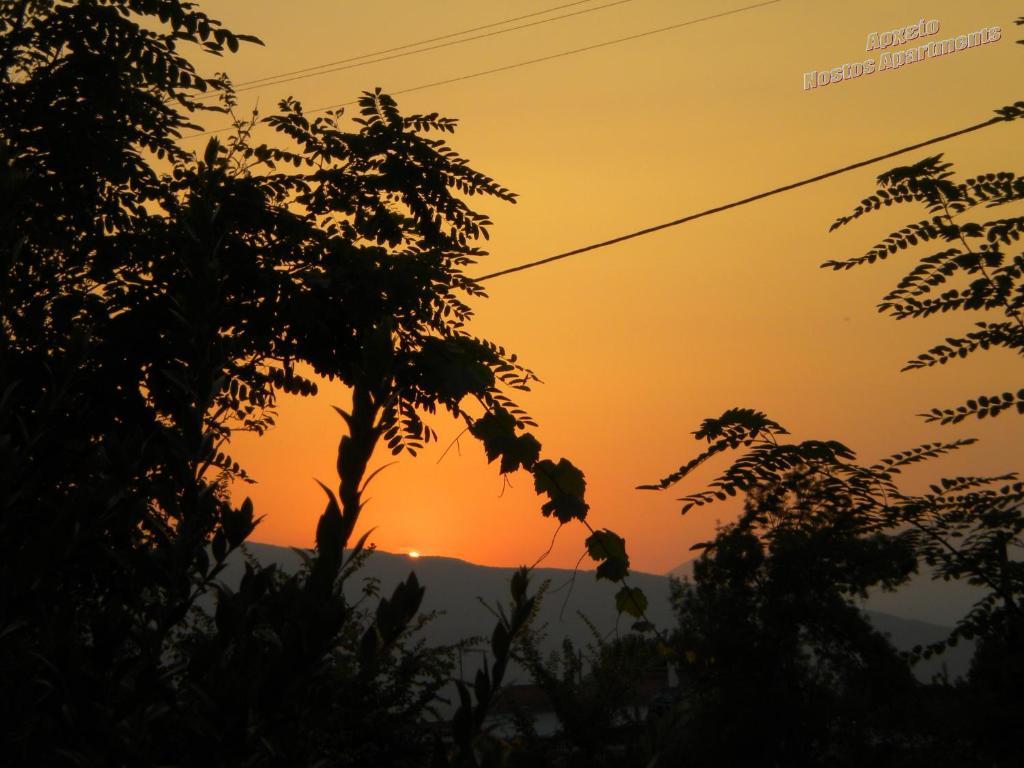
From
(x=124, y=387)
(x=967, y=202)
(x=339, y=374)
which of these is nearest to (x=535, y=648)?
(x=339, y=374)

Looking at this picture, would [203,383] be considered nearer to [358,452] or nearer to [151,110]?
[358,452]

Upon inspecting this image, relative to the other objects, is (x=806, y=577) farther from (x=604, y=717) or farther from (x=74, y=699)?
(x=74, y=699)

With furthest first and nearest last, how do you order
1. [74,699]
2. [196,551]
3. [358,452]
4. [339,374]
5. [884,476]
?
[339,374] < [884,476] < [196,551] < [74,699] < [358,452]

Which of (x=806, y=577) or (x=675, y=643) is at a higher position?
(x=806, y=577)

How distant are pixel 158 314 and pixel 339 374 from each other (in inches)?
59.9

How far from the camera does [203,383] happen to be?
2.79 metres

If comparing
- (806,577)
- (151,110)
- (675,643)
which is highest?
(151,110)

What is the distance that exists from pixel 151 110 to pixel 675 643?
38218 mm

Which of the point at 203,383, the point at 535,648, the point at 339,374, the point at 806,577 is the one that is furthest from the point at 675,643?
the point at 203,383

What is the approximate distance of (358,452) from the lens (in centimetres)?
→ 201

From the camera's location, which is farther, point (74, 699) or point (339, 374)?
point (339, 374)

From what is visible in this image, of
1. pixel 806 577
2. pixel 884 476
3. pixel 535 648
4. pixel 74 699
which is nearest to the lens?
pixel 74 699

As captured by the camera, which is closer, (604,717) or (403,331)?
(403,331)

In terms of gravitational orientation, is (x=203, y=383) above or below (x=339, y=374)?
below
